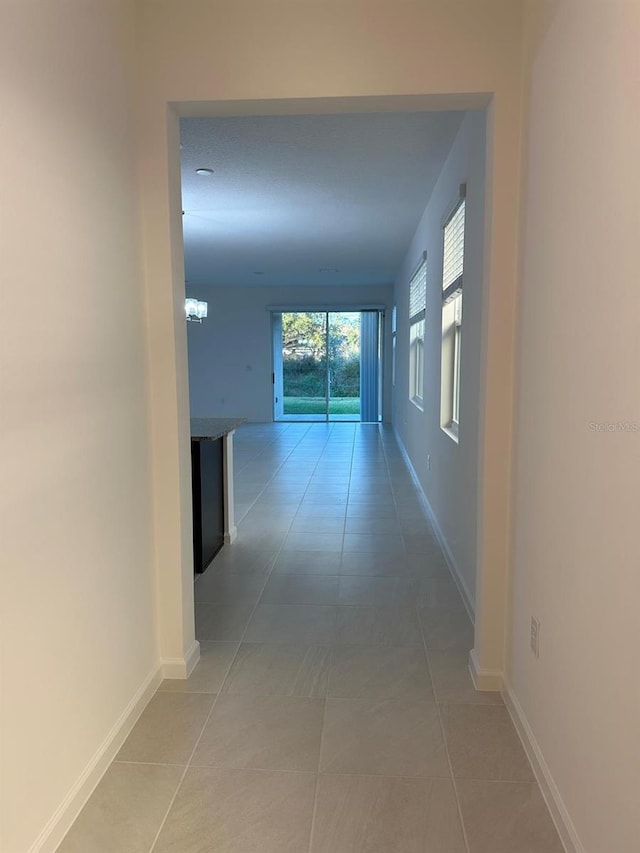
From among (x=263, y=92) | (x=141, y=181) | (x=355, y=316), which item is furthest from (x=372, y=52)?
(x=355, y=316)

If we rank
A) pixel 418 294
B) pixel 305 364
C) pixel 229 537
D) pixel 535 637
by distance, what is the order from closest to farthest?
pixel 535 637 → pixel 229 537 → pixel 418 294 → pixel 305 364

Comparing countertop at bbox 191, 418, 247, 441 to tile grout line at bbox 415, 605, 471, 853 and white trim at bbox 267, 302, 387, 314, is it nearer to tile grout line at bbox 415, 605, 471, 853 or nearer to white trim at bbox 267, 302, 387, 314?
tile grout line at bbox 415, 605, 471, 853

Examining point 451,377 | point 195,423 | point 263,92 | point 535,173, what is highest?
point 263,92

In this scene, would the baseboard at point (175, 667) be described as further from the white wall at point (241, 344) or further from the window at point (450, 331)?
the white wall at point (241, 344)

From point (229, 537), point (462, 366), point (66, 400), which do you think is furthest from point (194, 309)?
point (66, 400)

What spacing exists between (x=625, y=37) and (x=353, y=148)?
2592 millimetres

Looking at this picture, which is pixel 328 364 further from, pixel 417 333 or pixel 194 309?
pixel 194 309

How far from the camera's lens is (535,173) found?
1834mm

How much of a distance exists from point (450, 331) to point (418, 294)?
2090 millimetres

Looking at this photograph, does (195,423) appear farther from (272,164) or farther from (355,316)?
(355,316)

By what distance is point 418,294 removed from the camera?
20.2 feet

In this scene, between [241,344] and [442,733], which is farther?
[241,344]

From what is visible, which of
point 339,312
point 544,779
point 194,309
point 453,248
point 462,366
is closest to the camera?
point 544,779

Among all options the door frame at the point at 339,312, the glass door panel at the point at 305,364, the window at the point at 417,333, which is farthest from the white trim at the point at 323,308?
the window at the point at 417,333
